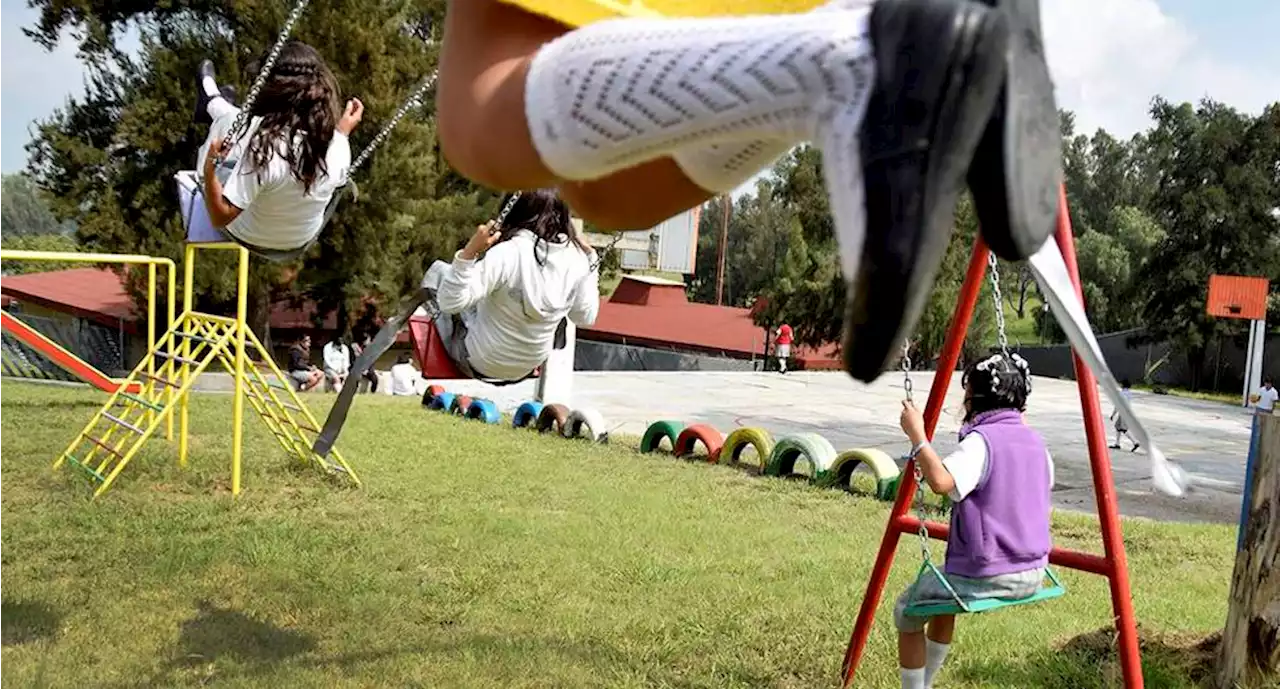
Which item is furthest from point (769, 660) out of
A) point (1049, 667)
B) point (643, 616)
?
point (1049, 667)

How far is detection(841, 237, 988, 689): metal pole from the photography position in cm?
310

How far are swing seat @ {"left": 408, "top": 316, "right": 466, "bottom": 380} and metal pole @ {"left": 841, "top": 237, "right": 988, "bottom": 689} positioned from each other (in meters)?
1.46

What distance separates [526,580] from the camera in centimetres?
457

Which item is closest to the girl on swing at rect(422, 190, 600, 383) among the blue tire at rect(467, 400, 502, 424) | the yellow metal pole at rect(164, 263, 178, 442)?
the yellow metal pole at rect(164, 263, 178, 442)

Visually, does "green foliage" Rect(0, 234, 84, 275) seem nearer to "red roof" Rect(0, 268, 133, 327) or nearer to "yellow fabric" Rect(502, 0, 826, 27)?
"red roof" Rect(0, 268, 133, 327)

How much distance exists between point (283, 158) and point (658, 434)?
21.9ft

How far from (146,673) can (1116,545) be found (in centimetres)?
299

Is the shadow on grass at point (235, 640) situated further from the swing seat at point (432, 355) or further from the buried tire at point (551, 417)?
the buried tire at point (551, 417)

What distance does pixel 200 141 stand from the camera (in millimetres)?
13828

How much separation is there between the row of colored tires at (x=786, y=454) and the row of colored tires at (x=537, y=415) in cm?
55

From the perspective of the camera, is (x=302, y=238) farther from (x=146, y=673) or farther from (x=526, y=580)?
(x=526, y=580)

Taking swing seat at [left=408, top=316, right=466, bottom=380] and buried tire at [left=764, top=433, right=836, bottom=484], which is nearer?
swing seat at [left=408, top=316, right=466, bottom=380]

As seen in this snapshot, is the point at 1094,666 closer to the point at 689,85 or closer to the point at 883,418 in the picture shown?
the point at 689,85

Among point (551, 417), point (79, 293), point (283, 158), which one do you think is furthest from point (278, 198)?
point (79, 293)
